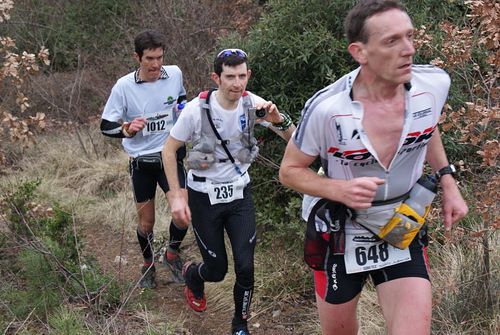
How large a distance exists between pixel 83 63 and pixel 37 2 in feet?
7.42

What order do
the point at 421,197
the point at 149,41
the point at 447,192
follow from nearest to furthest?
the point at 421,197 < the point at 447,192 < the point at 149,41

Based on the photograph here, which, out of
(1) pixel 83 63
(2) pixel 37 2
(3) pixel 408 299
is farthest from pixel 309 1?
(2) pixel 37 2

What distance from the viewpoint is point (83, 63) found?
12156 mm

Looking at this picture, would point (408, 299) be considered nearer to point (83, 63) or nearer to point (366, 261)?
point (366, 261)

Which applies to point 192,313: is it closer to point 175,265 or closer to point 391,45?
point 175,265

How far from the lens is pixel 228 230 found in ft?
16.6

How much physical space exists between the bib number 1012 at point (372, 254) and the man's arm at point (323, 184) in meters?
0.41

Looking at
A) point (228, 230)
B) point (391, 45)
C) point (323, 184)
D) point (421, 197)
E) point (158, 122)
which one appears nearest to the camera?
point (391, 45)

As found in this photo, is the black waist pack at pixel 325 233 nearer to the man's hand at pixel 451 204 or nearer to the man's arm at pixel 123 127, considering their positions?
the man's hand at pixel 451 204

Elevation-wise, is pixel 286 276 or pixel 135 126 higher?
pixel 135 126

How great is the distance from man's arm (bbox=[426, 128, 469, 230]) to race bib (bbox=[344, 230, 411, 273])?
0.86ft

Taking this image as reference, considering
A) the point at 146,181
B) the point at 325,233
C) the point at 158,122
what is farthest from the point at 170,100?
the point at 325,233

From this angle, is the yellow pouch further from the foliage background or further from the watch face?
the foliage background

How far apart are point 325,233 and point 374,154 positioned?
0.50 meters
